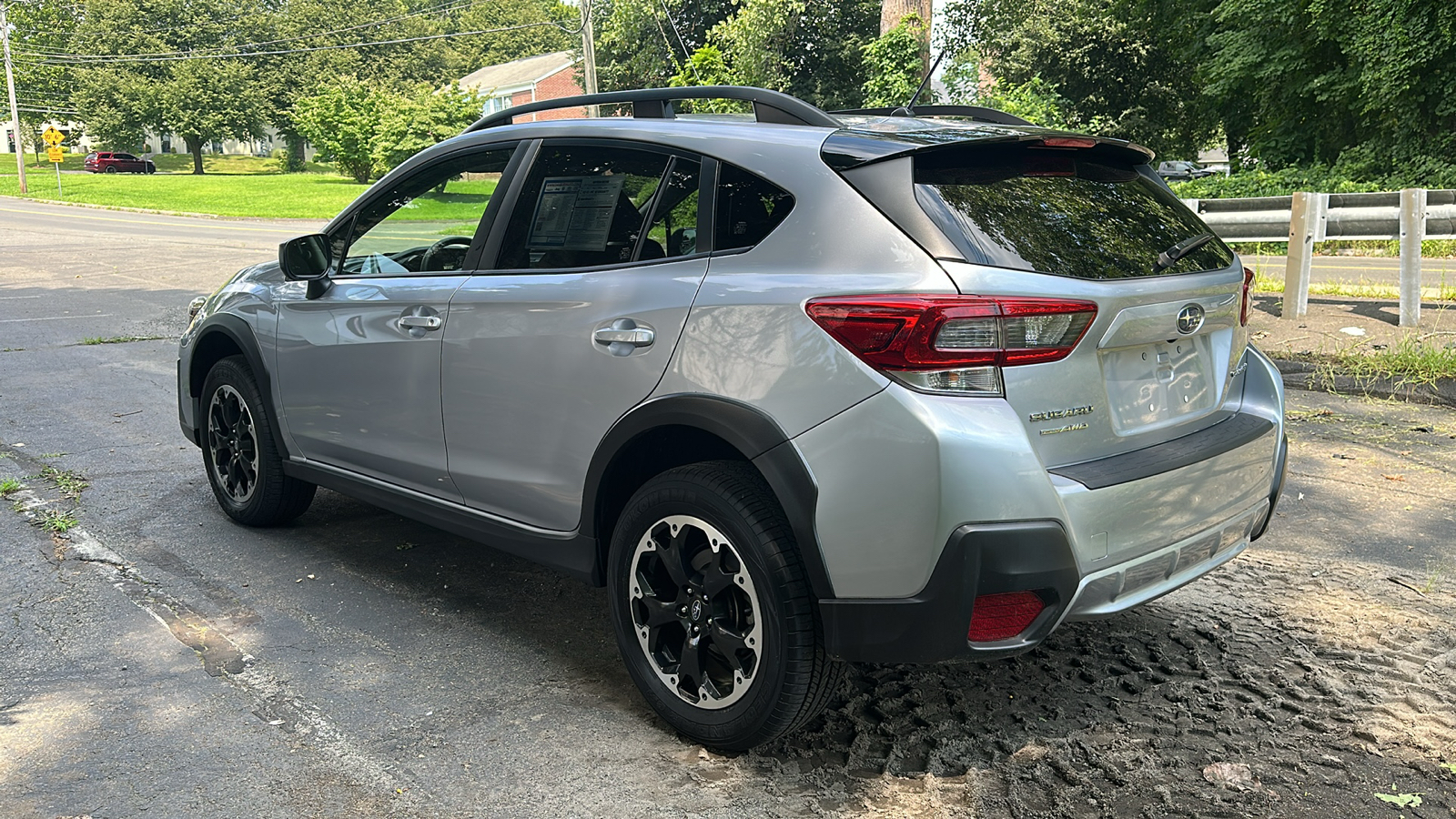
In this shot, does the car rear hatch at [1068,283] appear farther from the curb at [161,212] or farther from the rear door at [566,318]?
the curb at [161,212]

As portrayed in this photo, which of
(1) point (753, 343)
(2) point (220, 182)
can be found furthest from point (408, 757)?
(2) point (220, 182)

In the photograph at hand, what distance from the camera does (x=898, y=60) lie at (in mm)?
19969

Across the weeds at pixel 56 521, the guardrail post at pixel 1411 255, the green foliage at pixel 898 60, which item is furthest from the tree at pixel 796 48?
the weeds at pixel 56 521

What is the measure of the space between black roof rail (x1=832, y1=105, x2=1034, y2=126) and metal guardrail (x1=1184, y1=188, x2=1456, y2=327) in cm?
A: 564

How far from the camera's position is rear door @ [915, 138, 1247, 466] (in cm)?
279

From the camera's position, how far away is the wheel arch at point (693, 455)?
285 cm

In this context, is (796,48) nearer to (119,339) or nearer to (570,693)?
(119,339)

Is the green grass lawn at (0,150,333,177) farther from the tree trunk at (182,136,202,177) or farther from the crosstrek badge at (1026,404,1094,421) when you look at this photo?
the crosstrek badge at (1026,404,1094,421)

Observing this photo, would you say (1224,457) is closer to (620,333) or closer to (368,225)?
(620,333)

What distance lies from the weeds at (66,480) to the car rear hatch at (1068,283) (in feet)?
15.2

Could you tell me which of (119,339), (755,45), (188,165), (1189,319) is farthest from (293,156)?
(1189,319)

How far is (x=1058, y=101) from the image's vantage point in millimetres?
28578

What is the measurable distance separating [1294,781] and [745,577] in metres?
1.52

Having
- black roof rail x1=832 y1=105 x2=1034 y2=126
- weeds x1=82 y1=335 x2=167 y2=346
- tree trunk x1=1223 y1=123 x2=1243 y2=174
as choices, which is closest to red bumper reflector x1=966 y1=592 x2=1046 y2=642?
black roof rail x1=832 y1=105 x2=1034 y2=126
